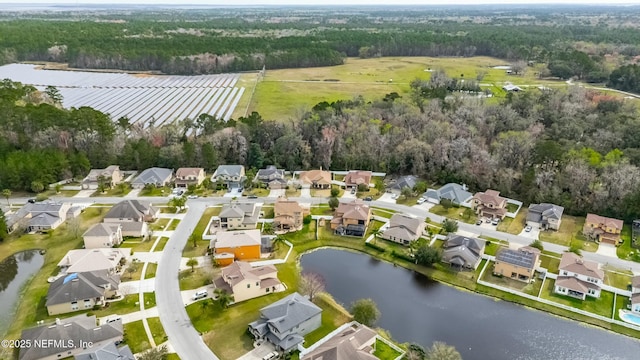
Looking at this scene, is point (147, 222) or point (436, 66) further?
point (436, 66)

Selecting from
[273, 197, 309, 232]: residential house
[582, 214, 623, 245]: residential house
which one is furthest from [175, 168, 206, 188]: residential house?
[582, 214, 623, 245]: residential house

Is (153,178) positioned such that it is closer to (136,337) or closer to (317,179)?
(317,179)

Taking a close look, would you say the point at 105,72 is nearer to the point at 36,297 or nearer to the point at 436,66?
the point at 436,66

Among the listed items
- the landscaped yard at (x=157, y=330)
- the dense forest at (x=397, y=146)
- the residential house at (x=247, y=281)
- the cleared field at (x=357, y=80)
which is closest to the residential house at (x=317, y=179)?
the dense forest at (x=397, y=146)

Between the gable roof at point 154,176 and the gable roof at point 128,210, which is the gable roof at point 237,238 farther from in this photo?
the gable roof at point 154,176

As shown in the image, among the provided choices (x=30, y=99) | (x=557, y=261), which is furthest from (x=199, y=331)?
(x=30, y=99)

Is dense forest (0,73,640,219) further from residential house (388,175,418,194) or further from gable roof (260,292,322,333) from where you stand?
gable roof (260,292,322,333)
